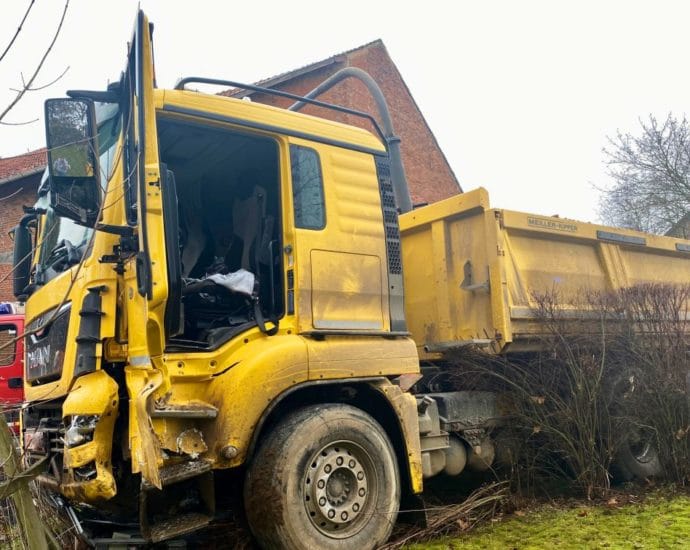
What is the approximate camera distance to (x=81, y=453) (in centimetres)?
345

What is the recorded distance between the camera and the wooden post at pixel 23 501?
106 inches

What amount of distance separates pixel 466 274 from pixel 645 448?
2.28 meters

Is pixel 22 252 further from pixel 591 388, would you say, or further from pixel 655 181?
pixel 655 181

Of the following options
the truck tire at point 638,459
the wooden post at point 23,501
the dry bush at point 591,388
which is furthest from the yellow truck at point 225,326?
the truck tire at point 638,459

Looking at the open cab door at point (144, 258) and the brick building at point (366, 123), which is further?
the brick building at point (366, 123)

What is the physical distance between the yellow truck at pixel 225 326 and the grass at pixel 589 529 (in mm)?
541

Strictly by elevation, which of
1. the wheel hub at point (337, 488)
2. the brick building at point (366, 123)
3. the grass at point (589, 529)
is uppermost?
the brick building at point (366, 123)

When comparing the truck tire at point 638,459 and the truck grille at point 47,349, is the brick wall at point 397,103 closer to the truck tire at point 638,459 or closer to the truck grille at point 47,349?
the truck tire at point 638,459

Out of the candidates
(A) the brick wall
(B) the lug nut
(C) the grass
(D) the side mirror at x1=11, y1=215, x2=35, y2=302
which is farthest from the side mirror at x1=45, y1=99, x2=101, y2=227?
(A) the brick wall

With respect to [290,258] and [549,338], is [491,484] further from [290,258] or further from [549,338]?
[290,258]

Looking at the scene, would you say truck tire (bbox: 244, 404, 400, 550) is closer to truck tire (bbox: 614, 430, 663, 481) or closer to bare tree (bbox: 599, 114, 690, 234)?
truck tire (bbox: 614, 430, 663, 481)

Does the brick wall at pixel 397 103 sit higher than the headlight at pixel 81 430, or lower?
higher

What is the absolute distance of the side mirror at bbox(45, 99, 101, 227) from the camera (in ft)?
11.2

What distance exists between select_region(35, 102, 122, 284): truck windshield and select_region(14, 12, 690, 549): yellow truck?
2cm
